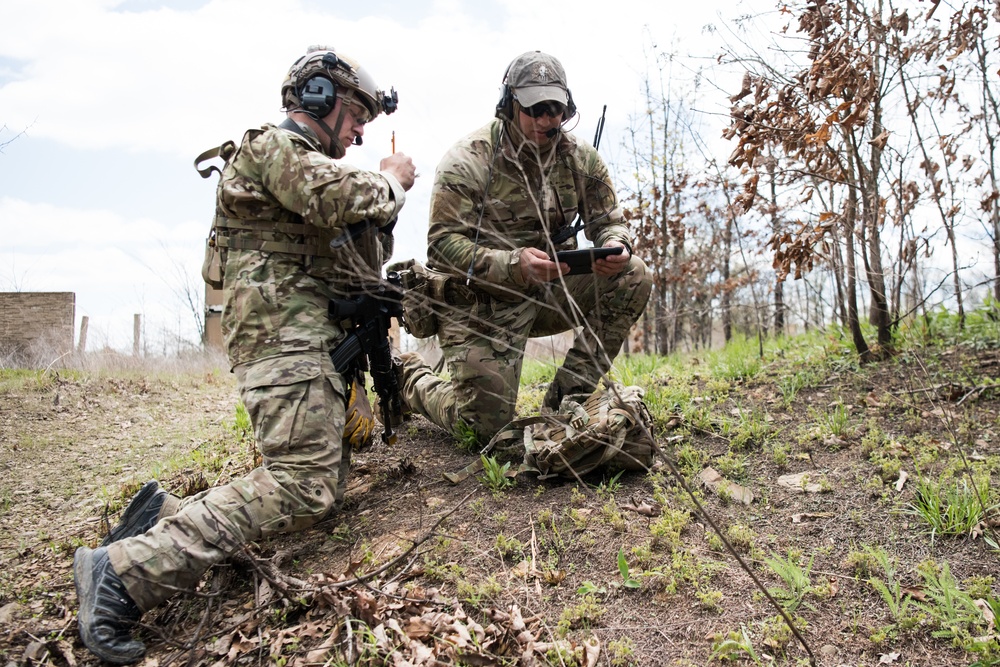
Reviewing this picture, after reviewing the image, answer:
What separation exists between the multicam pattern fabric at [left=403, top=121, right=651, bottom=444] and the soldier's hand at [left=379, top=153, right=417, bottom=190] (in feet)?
1.39

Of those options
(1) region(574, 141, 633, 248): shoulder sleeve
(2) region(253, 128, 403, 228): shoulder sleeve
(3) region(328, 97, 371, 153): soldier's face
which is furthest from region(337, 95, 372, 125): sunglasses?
(1) region(574, 141, 633, 248): shoulder sleeve

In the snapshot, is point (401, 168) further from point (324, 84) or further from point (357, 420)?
point (357, 420)

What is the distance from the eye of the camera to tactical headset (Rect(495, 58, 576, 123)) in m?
3.57

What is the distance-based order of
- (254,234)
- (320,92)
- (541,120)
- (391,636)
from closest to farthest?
(391,636)
(254,234)
(320,92)
(541,120)

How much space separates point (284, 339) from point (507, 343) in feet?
4.14

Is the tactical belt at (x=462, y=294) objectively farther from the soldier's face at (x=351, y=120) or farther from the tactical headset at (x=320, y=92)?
the tactical headset at (x=320, y=92)

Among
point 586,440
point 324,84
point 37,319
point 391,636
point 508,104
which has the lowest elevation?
point 391,636

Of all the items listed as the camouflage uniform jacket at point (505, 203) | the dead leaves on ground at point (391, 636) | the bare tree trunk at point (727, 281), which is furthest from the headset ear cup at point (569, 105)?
the dead leaves on ground at point (391, 636)

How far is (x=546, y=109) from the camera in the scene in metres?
3.49

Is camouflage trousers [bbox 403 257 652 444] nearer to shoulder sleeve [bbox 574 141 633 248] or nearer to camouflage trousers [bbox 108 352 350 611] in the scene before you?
shoulder sleeve [bbox 574 141 633 248]

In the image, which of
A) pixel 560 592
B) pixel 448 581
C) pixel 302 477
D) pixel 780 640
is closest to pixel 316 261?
pixel 302 477

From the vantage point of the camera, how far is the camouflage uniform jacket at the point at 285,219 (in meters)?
2.77

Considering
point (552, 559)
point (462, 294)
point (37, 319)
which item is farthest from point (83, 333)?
point (552, 559)

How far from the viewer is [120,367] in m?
7.69
